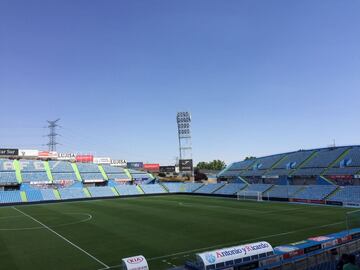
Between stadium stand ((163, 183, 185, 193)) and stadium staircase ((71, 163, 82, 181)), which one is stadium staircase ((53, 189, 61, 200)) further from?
→ stadium stand ((163, 183, 185, 193))

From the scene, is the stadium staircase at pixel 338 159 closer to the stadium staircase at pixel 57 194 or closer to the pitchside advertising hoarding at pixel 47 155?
the stadium staircase at pixel 57 194

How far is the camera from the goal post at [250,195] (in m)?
55.3

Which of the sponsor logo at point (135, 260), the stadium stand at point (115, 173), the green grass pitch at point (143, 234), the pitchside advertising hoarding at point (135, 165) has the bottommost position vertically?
the green grass pitch at point (143, 234)

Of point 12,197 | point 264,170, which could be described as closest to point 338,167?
point 264,170

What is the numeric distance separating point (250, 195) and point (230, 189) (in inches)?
322

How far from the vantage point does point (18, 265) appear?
19484 millimetres

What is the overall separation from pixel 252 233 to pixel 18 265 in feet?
56.4

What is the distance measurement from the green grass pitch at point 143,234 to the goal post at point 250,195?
14257 mm

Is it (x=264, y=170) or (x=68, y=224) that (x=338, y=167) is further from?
(x=68, y=224)

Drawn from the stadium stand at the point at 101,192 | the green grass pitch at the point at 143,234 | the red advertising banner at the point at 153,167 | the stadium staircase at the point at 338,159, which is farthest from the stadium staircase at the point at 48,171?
the stadium staircase at the point at 338,159

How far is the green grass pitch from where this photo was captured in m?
20.5

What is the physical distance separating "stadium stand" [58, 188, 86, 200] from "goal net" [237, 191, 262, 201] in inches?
1252

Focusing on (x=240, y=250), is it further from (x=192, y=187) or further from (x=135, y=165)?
(x=135, y=165)

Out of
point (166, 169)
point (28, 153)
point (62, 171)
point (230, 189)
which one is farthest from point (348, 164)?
point (166, 169)
